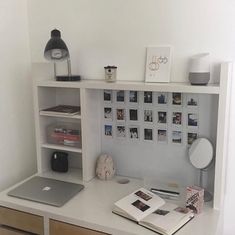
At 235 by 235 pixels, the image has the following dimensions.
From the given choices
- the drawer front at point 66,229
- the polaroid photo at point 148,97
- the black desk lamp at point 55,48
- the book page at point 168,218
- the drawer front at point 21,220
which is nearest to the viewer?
the book page at point 168,218

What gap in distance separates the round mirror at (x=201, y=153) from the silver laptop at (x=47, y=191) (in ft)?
2.03

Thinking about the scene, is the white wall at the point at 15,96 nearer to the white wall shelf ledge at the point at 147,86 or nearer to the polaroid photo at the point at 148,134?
the white wall shelf ledge at the point at 147,86

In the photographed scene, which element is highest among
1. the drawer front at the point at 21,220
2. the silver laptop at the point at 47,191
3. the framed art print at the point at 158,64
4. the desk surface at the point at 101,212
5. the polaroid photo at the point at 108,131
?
the framed art print at the point at 158,64

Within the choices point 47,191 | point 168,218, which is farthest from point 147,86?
point 47,191

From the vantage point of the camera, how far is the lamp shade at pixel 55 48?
66.7 inches

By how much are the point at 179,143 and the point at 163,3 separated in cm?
74

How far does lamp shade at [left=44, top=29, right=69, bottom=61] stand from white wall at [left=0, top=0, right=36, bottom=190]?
335 mm

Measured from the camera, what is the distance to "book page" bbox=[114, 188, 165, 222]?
4.74ft

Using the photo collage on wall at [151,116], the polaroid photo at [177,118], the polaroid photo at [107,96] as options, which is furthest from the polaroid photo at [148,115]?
the polaroid photo at [107,96]

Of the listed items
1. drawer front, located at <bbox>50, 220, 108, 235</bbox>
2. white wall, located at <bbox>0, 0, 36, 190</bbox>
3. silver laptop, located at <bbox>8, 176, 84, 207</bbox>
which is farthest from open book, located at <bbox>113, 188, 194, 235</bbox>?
white wall, located at <bbox>0, 0, 36, 190</bbox>

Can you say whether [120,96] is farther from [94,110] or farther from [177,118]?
[177,118]

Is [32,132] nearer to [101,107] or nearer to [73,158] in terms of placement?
[73,158]

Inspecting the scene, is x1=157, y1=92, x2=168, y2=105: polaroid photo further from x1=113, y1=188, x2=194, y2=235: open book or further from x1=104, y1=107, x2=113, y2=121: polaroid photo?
x1=113, y1=188, x2=194, y2=235: open book

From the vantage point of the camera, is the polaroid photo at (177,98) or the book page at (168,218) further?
the polaroid photo at (177,98)
